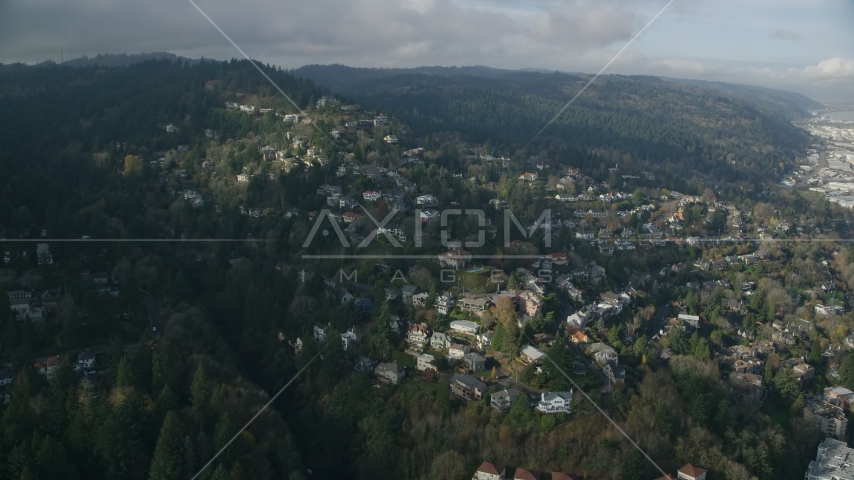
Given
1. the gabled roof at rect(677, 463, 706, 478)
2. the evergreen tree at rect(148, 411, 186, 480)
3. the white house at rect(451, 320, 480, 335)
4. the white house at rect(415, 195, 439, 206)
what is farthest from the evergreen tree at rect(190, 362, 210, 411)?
the white house at rect(415, 195, 439, 206)

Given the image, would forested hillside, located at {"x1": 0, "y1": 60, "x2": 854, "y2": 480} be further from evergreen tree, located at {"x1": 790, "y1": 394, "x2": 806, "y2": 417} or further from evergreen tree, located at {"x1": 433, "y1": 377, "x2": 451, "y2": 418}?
evergreen tree, located at {"x1": 790, "y1": 394, "x2": 806, "y2": 417}

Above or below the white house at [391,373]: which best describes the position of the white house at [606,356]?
above

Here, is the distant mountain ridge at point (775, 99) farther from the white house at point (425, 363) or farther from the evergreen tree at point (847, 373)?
the white house at point (425, 363)

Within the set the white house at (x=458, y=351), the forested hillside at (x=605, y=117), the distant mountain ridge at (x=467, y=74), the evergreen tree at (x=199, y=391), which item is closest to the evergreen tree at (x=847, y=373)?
the white house at (x=458, y=351)

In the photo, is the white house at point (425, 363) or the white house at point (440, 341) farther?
the white house at point (440, 341)

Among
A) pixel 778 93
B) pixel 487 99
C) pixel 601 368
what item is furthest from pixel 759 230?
pixel 778 93

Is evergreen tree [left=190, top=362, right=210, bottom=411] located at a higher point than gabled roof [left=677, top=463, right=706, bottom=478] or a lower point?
higher

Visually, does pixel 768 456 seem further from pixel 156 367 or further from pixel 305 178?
pixel 305 178
